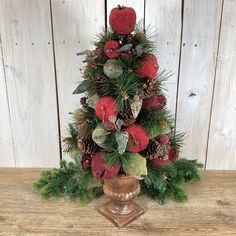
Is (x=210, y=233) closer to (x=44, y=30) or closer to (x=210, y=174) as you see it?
(x=210, y=174)

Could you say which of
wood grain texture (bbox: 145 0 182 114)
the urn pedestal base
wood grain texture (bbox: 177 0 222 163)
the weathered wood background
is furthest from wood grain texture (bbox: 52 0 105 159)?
A: the urn pedestal base

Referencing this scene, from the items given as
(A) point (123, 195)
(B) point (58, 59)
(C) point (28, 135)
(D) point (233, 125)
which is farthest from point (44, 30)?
(D) point (233, 125)

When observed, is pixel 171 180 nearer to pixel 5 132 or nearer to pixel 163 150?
pixel 163 150

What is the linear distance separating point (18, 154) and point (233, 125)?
0.68 m

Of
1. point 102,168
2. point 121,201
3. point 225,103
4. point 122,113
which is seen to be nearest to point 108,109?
point 122,113

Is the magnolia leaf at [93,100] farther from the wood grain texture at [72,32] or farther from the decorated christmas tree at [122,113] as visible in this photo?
the wood grain texture at [72,32]

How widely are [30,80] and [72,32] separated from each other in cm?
19

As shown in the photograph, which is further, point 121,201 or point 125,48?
point 121,201

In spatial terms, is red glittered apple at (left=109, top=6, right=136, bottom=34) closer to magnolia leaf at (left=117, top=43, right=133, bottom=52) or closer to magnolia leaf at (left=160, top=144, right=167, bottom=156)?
magnolia leaf at (left=117, top=43, right=133, bottom=52)

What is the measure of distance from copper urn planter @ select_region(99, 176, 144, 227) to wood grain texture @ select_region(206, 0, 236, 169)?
13.9 inches

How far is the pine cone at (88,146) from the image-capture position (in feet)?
2.52

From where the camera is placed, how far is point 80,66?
1.01 m

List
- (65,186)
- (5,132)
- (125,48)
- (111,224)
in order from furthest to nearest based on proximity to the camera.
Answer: (5,132) → (65,186) → (111,224) → (125,48)

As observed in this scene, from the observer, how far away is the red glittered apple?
0.70 m
